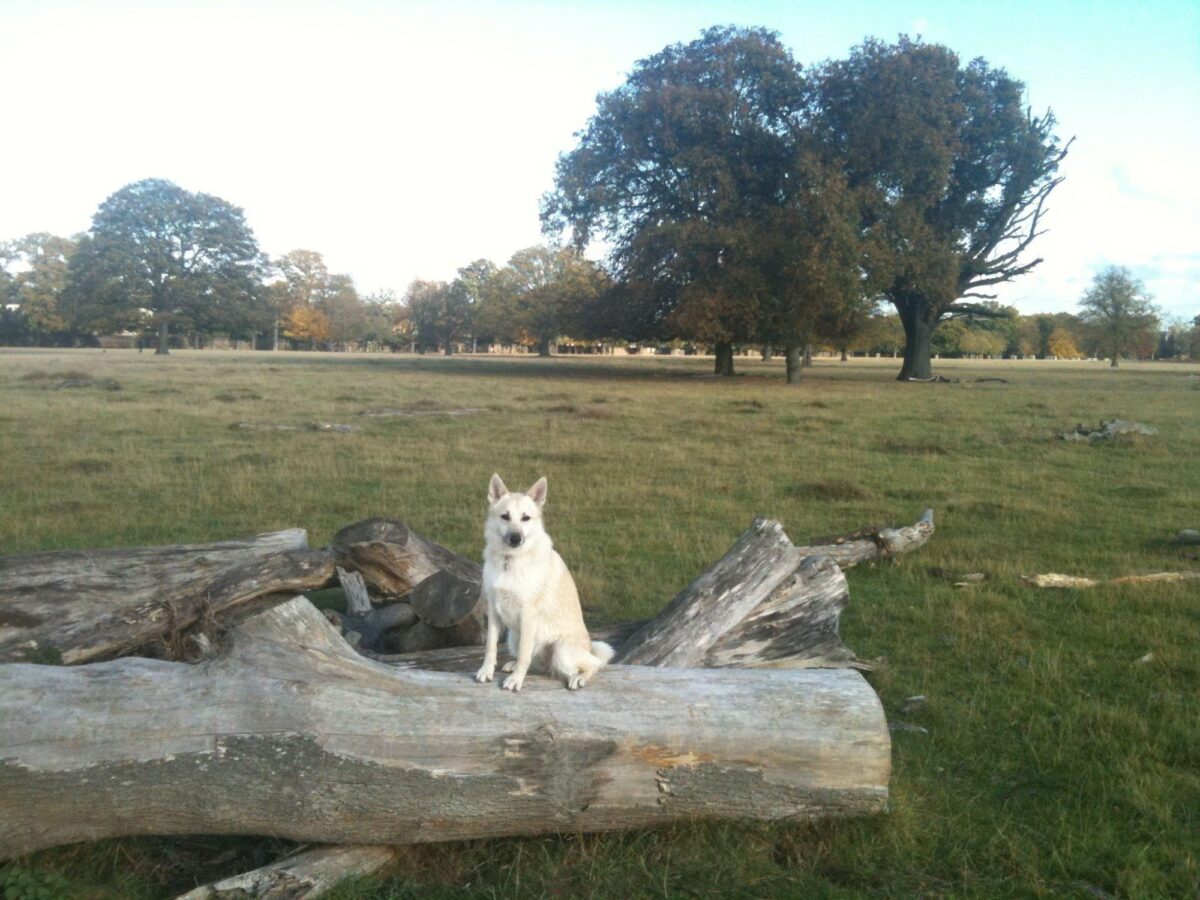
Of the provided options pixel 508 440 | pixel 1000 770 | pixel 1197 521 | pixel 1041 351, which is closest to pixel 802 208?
pixel 508 440

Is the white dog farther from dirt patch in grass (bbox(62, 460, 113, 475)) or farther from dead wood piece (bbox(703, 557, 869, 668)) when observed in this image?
dirt patch in grass (bbox(62, 460, 113, 475))

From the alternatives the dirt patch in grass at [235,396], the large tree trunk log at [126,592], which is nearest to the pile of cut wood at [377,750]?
the large tree trunk log at [126,592]

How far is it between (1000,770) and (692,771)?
8.19 ft

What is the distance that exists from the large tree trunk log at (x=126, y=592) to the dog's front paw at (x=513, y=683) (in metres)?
2.92

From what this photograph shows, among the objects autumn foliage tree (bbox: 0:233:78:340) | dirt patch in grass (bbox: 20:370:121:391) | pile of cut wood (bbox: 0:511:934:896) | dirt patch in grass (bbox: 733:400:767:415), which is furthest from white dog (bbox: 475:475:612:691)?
autumn foliage tree (bbox: 0:233:78:340)

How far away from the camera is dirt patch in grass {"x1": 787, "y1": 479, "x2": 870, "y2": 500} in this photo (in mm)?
15297

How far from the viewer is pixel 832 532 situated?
12.9m

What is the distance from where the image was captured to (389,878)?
4633mm

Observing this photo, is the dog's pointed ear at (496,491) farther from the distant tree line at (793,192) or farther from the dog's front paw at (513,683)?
the distant tree line at (793,192)

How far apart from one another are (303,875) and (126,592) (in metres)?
3.75

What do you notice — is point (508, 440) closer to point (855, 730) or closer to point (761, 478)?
point (761, 478)

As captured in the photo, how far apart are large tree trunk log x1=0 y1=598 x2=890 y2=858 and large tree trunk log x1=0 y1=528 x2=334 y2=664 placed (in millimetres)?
1878

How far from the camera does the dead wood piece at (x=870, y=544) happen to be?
10.8 meters

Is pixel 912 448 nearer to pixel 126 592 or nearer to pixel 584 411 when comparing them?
pixel 584 411
